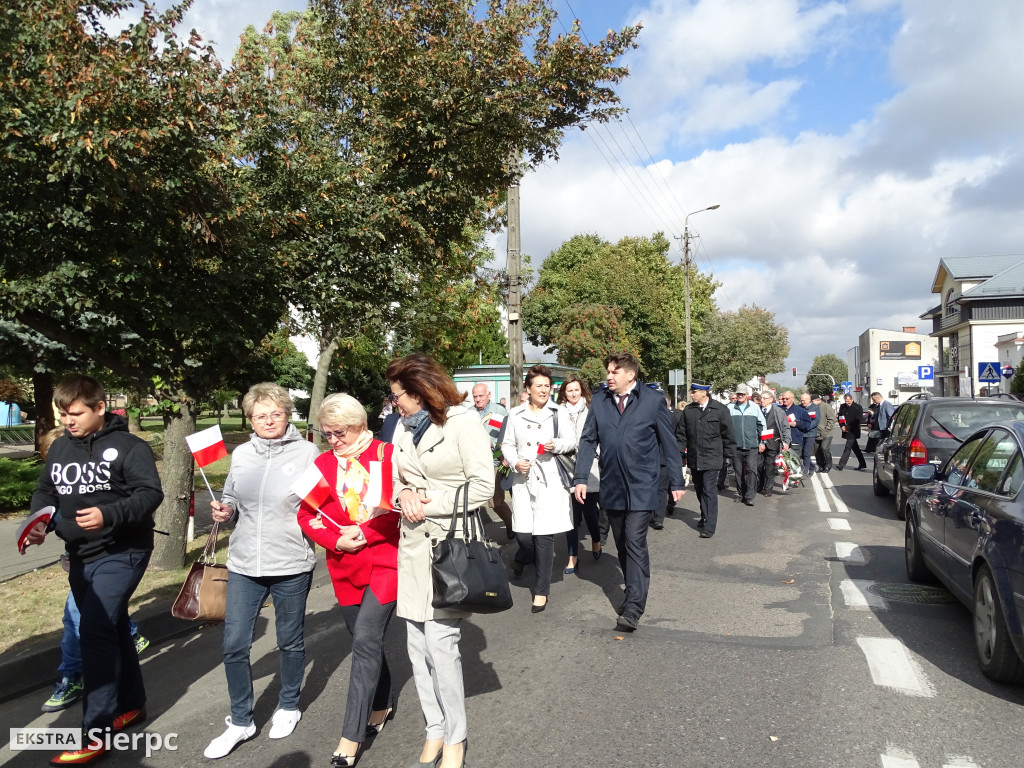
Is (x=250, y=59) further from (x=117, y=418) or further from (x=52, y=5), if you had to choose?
(x=117, y=418)

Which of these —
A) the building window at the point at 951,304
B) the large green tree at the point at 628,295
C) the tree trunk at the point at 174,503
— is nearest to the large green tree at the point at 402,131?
the tree trunk at the point at 174,503

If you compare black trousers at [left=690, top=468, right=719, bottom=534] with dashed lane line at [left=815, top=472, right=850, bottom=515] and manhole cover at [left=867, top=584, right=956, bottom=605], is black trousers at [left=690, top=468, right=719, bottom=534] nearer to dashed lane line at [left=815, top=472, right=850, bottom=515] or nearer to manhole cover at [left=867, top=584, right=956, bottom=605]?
manhole cover at [left=867, top=584, right=956, bottom=605]

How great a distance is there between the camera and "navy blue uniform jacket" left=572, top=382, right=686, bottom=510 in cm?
569

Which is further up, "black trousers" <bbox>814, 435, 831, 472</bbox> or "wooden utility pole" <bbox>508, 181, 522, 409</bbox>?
"wooden utility pole" <bbox>508, 181, 522, 409</bbox>

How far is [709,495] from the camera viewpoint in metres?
9.66

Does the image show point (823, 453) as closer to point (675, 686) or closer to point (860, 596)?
point (860, 596)

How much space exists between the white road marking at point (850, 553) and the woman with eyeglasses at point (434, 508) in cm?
574

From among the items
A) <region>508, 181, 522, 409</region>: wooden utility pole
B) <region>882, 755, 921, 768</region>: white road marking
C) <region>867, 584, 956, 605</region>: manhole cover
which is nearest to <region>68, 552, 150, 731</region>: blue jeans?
<region>882, 755, 921, 768</region>: white road marking

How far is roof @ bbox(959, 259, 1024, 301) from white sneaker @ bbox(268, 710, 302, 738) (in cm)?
6409

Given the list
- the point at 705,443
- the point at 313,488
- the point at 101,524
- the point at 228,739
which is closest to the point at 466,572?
the point at 313,488

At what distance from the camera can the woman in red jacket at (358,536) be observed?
3.64 m

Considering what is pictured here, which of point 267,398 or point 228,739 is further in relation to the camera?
point 267,398

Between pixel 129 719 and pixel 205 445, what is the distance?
147 cm

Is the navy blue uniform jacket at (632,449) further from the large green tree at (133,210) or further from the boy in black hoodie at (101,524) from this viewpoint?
A: the large green tree at (133,210)
